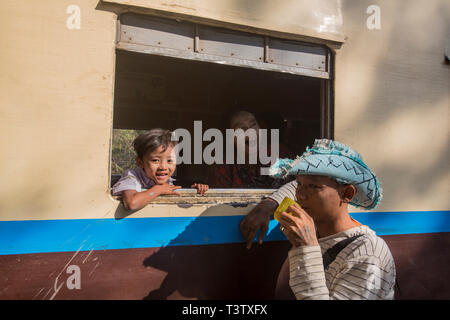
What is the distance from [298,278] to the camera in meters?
1.48

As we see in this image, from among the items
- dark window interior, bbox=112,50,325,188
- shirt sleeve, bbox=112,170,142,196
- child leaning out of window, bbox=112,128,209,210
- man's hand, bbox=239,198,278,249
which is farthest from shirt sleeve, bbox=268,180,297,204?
dark window interior, bbox=112,50,325,188

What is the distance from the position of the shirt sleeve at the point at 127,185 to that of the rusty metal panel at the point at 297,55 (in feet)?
4.07

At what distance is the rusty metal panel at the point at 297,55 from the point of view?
2412 millimetres

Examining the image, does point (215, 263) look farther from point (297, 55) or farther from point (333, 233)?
point (297, 55)

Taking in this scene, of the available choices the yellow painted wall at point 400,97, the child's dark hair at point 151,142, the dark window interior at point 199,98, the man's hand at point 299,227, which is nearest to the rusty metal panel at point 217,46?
the yellow painted wall at point 400,97

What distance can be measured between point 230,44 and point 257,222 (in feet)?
3.94

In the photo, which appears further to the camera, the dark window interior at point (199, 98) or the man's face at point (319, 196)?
the dark window interior at point (199, 98)

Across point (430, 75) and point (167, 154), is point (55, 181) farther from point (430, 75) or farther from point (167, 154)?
point (430, 75)

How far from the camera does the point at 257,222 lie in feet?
7.30

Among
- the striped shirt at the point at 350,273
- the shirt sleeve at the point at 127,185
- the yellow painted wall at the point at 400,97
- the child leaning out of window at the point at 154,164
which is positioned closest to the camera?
the striped shirt at the point at 350,273

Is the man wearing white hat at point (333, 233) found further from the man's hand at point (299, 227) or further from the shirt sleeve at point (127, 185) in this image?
the shirt sleeve at point (127, 185)

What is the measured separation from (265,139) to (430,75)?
1535mm

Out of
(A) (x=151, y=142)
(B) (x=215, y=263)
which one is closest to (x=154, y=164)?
(A) (x=151, y=142)

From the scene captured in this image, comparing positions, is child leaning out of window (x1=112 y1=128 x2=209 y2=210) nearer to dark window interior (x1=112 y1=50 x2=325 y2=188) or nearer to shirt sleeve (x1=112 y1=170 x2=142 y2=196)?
shirt sleeve (x1=112 y1=170 x2=142 y2=196)
